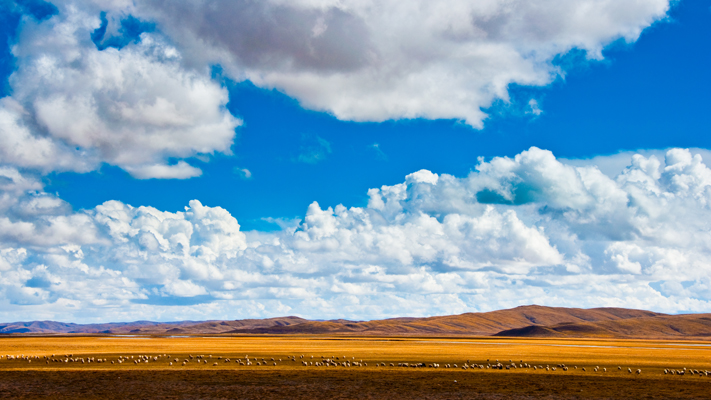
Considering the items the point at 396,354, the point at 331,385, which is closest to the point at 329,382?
the point at 331,385

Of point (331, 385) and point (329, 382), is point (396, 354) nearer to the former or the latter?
point (329, 382)

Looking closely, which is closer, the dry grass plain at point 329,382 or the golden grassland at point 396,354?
the dry grass plain at point 329,382

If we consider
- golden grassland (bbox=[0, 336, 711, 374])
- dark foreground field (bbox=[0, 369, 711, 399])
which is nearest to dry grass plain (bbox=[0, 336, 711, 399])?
dark foreground field (bbox=[0, 369, 711, 399])

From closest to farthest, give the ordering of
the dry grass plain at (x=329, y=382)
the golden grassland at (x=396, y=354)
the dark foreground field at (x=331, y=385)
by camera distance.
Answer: the dark foreground field at (x=331, y=385) → the dry grass plain at (x=329, y=382) → the golden grassland at (x=396, y=354)

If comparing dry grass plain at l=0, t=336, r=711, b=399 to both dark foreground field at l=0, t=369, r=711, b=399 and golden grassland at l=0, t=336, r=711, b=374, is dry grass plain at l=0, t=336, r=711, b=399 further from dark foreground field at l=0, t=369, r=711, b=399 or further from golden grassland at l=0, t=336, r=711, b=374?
golden grassland at l=0, t=336, r=711, b=374

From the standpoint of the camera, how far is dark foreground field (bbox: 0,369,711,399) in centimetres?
3856

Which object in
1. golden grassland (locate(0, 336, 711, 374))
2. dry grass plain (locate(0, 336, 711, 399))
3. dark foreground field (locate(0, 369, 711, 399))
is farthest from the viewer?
golden grassland (locate(0, 336, 711, 374))

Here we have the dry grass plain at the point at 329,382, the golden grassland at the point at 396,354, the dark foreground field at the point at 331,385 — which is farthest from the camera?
the golden grassland at the point at 396,354

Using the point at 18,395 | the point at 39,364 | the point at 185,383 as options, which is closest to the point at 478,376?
the point at 185,383

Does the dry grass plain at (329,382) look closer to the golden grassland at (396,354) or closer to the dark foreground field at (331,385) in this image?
the dark foreground field at (331,385)

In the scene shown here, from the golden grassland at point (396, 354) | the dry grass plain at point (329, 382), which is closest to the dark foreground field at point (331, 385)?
the dry grass plain at point (329, 382)

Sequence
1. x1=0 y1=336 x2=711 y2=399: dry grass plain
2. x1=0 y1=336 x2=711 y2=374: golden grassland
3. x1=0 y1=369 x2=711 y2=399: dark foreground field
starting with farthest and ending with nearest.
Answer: x1=0 y1=336 x2=711 y2=374: golden grassland < x1=0 y1=336 x2=711 y2=399: dry grass plain < x1=0 y1=369 x2=711 y2=399: dark foreground field

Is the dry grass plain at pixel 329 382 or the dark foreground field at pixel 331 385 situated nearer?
the dark foreground field at pixel 331 385

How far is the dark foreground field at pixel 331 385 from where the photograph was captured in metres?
38.6
